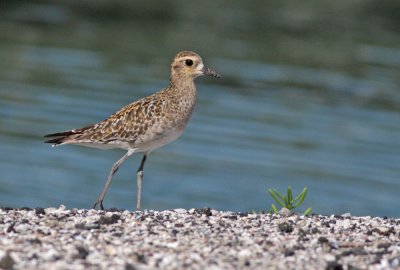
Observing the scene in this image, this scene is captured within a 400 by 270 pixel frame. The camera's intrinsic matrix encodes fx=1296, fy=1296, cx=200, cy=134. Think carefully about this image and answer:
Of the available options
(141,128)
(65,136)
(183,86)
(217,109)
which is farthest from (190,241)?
(217,109)

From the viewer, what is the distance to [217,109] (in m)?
34.2

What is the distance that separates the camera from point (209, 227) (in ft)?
46.1

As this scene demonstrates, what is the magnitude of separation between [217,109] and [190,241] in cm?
2120

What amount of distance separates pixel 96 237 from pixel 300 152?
1855cm

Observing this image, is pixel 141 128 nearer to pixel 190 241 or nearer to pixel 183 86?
pixel 183 86

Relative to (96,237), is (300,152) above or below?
above

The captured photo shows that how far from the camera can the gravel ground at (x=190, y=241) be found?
12.2m

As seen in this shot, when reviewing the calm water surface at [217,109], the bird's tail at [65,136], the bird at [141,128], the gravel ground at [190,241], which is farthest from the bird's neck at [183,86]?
the calm water surface at [217,109]

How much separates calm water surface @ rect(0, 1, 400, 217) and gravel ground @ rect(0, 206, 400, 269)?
38.7ft

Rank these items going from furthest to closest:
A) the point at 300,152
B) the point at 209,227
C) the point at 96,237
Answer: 1. the point at 300,152
2. the point at 209,227
3. the point at 96,237

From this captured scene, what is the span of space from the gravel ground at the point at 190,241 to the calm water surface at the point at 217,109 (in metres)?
11.8

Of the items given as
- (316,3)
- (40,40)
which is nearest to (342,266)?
(40,40)

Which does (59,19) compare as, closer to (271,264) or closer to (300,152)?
(300,152)

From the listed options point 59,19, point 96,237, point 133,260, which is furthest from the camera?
point 59,19
